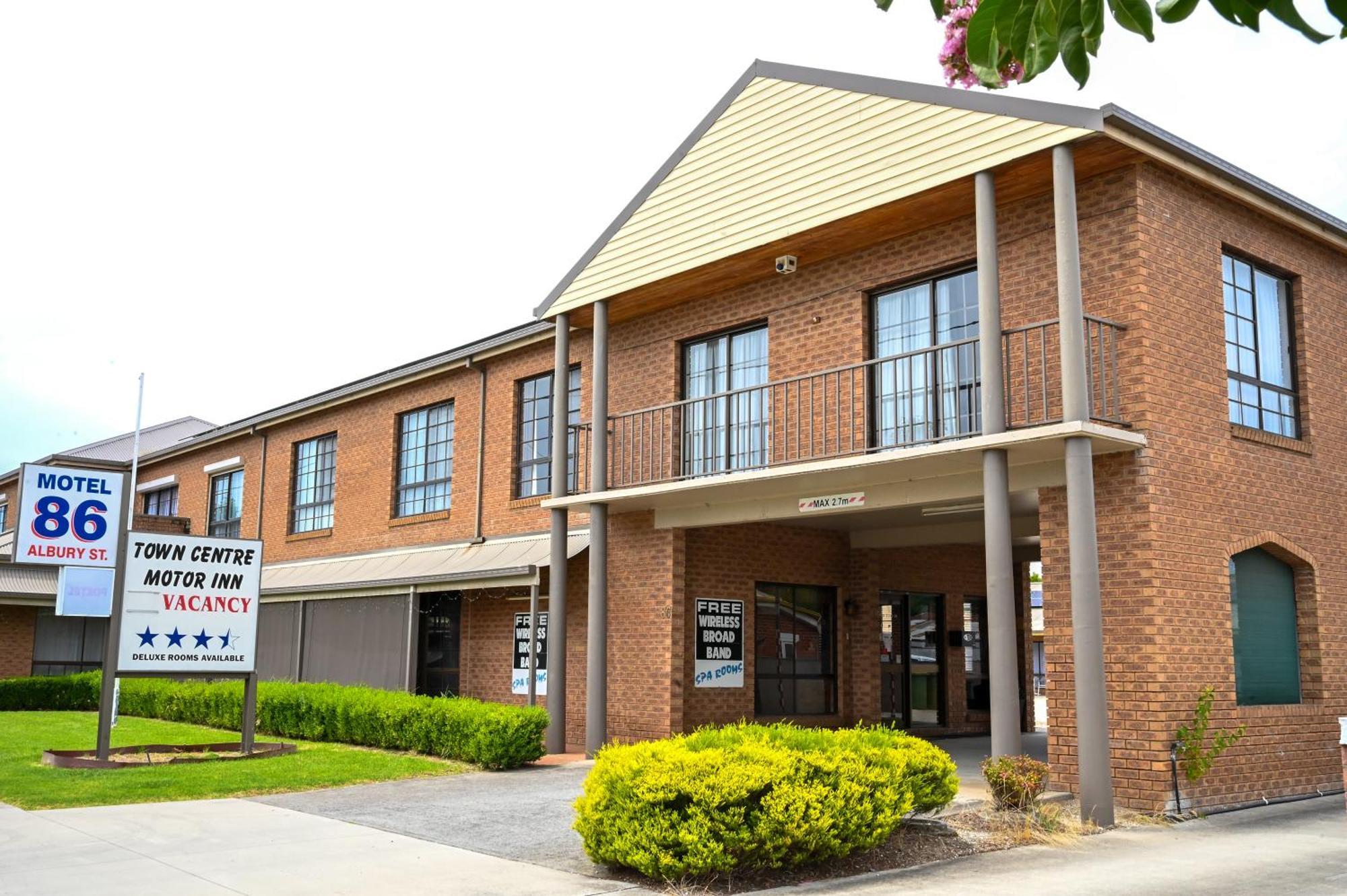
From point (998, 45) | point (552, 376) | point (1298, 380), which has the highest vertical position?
point (552, 376)

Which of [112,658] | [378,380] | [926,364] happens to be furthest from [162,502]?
[926,364]

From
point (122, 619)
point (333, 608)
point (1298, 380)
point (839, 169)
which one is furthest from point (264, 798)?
point (1298, 380)

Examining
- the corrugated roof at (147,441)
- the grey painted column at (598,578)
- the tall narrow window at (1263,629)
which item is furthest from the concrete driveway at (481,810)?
the corrugated roof at (147,441)

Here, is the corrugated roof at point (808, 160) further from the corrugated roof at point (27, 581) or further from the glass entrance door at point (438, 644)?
the corrugated roof at point (27, 581)

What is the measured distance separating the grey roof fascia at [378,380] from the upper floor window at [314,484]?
86 centimetres

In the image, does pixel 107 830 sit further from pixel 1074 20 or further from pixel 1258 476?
pixel 1258 476

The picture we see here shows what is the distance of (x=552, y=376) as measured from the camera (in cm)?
1955

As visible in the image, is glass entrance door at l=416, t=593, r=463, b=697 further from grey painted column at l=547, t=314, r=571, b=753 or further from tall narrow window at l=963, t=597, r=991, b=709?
tall narrow window at l=963, t=597, r=991, b=709

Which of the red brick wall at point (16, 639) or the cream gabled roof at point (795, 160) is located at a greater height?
the cream gabled roof at point (795, 160)

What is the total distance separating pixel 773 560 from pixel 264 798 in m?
8.12

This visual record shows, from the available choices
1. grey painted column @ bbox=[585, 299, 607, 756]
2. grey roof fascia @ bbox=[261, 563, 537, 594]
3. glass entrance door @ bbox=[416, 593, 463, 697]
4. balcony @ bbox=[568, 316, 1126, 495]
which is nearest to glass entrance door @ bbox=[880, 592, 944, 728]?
balcony @ bbox=[568, 316, 1126, 495]

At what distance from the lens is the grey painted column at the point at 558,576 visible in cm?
1645

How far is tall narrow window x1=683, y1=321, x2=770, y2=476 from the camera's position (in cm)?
1577

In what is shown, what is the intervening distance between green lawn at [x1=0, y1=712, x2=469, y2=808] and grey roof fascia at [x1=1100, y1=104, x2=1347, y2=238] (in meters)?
10.1
